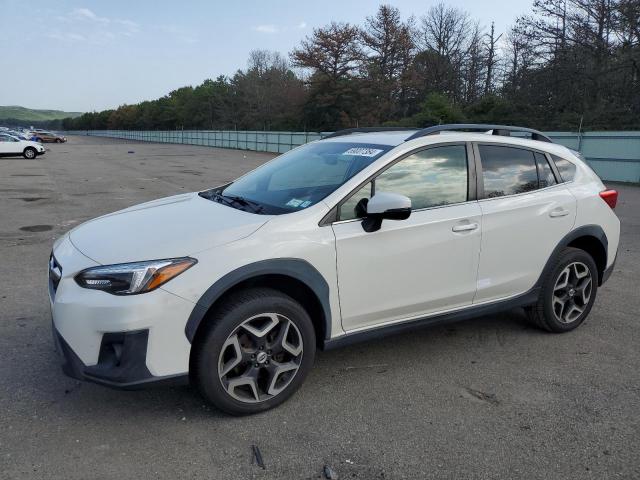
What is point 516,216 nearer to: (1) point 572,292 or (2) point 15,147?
(1) point 572,292

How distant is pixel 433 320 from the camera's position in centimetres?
382

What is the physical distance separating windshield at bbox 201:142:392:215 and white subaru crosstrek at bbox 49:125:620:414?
0.06 feet

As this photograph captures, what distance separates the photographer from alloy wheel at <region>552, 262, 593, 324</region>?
4.52 meters

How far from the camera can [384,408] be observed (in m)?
3.35

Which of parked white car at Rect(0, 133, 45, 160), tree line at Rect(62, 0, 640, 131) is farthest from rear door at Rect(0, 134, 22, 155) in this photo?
tree line at Rect(62, 0, 640, 131)

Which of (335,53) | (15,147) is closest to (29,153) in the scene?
(15,147)

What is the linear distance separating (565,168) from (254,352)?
3080 millimetres

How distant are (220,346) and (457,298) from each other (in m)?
1.77

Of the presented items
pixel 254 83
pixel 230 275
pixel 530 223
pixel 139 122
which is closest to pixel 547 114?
pixel 530 223

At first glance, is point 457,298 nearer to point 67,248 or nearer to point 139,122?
point 67,248

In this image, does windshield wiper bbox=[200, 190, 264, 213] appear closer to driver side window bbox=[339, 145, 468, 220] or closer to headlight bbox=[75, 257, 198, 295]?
driver side window bbox=[339, 145, 468, 220]

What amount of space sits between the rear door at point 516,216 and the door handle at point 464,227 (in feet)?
0.36

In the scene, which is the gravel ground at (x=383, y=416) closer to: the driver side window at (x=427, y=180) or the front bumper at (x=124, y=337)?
the front bumper at (x=124, y=337)

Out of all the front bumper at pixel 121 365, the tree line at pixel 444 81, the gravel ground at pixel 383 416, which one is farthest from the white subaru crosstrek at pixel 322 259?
the tree line at pixel 444 81
